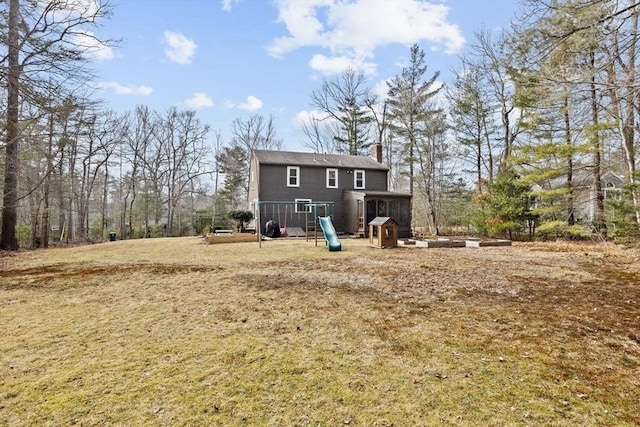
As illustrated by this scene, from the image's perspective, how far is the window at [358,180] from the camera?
2022cm

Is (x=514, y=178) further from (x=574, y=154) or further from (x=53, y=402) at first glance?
(x=53, y=402)

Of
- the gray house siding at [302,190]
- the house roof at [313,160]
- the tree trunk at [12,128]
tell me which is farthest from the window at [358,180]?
the tree trunk at [12,128]

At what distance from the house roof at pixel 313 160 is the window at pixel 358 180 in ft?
1.15

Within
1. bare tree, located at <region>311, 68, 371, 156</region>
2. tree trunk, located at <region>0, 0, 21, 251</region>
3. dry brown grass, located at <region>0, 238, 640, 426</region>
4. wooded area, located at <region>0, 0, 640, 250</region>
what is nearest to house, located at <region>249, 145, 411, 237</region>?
wooded area, located at <region>0, 0, 640, 250</region>

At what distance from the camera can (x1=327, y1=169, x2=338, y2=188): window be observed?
64.6 feet

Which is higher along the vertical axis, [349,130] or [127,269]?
[349,130]

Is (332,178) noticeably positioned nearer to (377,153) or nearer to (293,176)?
(293,176)

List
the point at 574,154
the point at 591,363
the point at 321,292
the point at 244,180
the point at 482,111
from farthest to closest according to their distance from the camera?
the point at 244,180 → the point at 482,111 → the point at 574,154 → the point at 321,292 → the point at 591,363

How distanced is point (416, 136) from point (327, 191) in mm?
8996

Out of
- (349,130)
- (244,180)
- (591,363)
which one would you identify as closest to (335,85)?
(349,130)

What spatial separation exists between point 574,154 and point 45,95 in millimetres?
19276

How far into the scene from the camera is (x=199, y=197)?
105 ft

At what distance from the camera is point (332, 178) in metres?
19.8

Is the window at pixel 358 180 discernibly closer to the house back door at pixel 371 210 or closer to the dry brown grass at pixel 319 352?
the house back door at pixel 371 210
